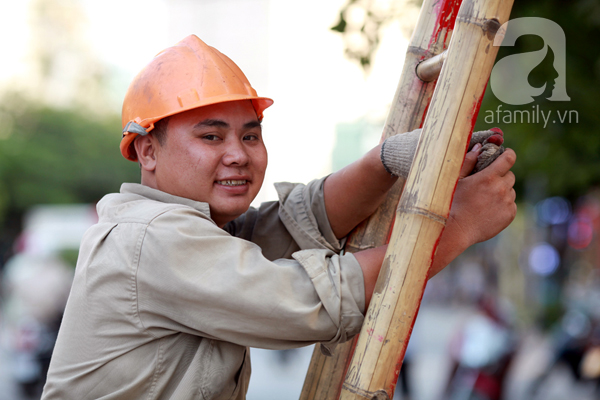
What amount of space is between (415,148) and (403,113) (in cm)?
38

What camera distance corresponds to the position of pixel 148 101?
1.94 metres

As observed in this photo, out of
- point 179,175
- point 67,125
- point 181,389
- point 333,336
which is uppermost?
point 67,125

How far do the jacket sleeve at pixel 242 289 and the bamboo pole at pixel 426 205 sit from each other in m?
0.11

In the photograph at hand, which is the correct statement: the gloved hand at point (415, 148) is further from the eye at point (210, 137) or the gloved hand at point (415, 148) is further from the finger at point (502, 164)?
the eye at point (210, 137)

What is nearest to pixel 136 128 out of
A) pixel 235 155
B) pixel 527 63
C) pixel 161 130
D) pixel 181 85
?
pixel 161 130

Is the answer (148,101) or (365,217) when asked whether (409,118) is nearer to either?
(365,217)

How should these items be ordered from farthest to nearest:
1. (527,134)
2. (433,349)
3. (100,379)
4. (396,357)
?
(433,349) < (527,134) < (100,379) < (396,357)

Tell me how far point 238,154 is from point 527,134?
4944mm

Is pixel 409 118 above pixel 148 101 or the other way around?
above

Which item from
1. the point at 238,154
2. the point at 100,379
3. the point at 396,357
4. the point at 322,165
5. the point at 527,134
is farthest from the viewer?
the point at 322,165

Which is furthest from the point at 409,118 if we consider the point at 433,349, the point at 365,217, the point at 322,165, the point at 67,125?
the point at 67,125

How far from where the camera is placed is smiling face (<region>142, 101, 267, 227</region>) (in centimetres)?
191

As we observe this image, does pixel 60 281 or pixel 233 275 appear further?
pixel 60 281

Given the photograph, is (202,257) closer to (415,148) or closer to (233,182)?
(233,182)
